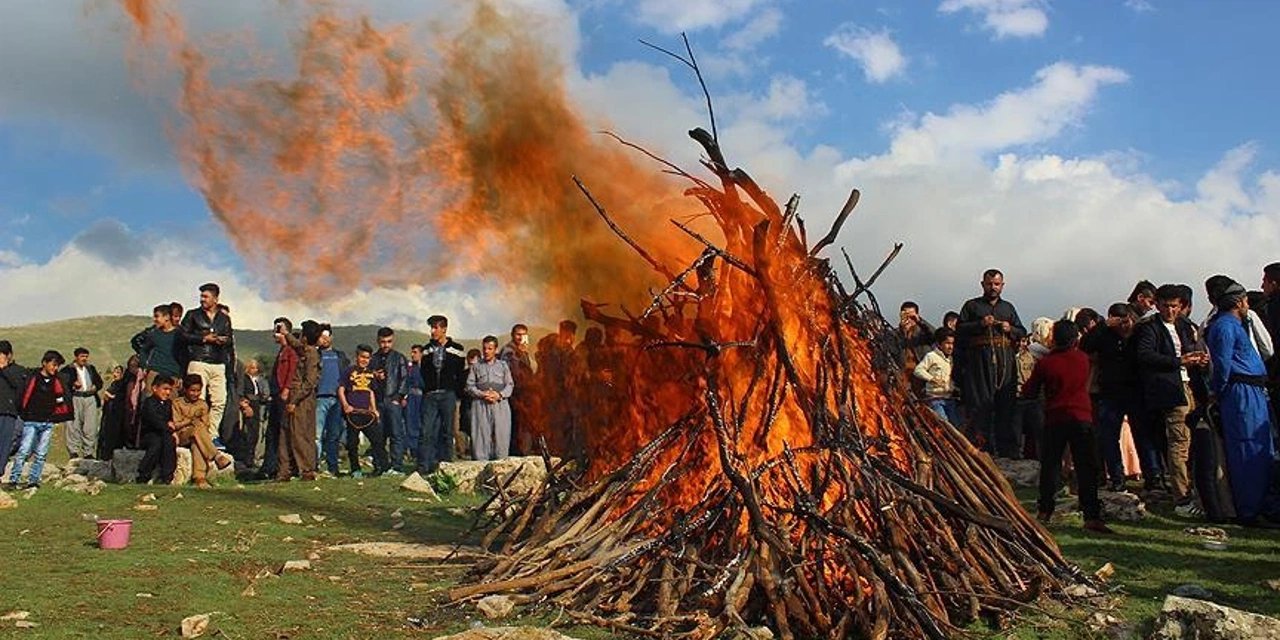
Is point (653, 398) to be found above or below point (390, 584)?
above

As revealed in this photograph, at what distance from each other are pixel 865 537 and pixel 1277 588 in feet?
9.34

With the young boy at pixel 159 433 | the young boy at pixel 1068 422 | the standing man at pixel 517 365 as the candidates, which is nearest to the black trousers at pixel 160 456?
the young boy at pixel 159 433

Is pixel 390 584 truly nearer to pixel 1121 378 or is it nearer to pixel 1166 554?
pixel 1166 554

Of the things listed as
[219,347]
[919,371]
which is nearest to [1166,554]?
[919,371]

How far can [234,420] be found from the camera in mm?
16750

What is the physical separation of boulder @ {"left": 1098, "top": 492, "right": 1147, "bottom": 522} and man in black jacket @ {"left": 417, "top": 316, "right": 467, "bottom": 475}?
9.15 metres

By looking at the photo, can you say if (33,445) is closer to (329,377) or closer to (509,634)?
(329,377)

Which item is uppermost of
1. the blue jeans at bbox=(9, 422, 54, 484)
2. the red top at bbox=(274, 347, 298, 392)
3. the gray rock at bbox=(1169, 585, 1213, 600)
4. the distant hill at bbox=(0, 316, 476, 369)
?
the distant hill at bbox=(0, 316, 476, 369)

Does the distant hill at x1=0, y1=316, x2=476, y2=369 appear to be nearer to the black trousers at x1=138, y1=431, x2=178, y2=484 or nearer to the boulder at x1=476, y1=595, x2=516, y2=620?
the black trousers at x1=138, y1=431, x2=178, y2=484

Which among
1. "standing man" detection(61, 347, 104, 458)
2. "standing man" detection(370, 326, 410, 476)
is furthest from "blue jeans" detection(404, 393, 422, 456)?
"standing man" detection(61, 347, 104, 458)

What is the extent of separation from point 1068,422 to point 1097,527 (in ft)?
3.06

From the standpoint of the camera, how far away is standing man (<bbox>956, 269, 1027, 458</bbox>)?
12375 mm

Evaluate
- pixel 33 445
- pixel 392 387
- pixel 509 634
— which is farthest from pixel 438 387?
pixel 509 634

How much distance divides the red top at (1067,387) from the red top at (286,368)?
10.3 meters
